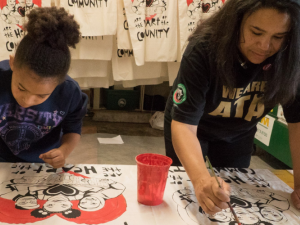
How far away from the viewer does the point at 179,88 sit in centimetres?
81

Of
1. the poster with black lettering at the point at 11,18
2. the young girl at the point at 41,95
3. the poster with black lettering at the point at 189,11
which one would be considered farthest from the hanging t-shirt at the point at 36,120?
the poster with black lettering at the point at 189,11

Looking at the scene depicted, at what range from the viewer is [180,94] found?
2.63ft

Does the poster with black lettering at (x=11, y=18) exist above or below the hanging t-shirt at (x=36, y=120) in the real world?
above

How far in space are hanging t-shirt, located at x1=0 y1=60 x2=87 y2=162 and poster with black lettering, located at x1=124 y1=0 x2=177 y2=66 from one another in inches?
34.3

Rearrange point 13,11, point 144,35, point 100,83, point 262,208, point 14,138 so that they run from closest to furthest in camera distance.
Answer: point 262,208, point 14,138, point 13,11, point 144,35, point 100,83

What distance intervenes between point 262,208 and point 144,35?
1.32 metres

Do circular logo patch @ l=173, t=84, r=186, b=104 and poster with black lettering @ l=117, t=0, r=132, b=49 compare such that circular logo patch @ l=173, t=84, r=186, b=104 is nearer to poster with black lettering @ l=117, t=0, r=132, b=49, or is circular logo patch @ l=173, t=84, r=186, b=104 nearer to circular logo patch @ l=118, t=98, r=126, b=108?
poster with black lettering @ l=117, t=0, r=132, b=49

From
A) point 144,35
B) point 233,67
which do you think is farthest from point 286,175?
point 144,35

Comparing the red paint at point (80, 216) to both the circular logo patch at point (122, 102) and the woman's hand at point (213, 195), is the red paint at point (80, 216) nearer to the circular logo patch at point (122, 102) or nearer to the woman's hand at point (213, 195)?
the woman's hand at point (213, 195)

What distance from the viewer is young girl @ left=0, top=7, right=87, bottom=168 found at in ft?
2.48

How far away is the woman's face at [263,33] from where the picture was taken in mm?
694

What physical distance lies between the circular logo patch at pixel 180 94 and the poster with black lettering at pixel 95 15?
1.01 m

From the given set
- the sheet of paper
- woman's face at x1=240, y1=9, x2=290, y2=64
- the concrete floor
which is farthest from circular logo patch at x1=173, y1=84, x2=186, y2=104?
the sheet of paper

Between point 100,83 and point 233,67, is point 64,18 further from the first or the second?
point 100,83
